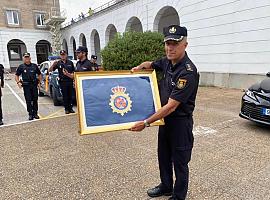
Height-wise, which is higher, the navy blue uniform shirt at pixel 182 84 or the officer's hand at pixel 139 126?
the navy blue uniform shirt at pixel 182 84

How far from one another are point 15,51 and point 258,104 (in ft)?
110

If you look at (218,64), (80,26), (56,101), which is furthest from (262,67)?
(80,26)

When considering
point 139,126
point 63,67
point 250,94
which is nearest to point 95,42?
point 63,67

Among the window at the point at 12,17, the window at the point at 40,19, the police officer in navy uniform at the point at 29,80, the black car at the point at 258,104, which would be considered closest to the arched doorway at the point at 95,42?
the window at the point at 40,19

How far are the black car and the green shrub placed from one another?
3.45 meters

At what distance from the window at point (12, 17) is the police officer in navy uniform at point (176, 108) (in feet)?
104

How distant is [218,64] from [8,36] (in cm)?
2668

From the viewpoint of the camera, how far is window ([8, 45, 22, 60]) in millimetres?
31222

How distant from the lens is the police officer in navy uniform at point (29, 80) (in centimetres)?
603

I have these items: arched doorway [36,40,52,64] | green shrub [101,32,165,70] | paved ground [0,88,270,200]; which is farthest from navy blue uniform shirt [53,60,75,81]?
arched doorway [36,40,52,64]

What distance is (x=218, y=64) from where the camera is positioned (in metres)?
11.0

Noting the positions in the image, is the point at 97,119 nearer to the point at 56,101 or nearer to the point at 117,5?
the point at 56,101

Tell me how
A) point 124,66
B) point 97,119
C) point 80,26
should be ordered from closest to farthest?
point 97,119, point 124,66, point 80,26

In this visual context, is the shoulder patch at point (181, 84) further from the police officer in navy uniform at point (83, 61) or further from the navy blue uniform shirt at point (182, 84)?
the police officer in navy uniform at point (83, 61)
